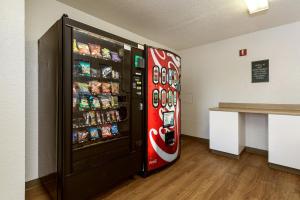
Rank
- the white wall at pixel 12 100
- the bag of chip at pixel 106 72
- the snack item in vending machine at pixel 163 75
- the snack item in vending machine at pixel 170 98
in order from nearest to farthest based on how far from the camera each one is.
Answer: the white wall at pixel 12 100, the bag of chip at pixel 106 72, the snack item in vending machine at pixel 163 75, the snack item in vending machine at pixel 170 98

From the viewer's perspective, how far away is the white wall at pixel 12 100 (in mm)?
973

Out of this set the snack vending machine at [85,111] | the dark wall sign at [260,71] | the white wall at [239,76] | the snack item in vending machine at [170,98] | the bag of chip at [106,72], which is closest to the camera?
the snack vending machine at [85,111]

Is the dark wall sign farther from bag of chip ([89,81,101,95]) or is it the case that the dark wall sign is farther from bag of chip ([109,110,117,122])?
bag of chip ([89,81,101,95])

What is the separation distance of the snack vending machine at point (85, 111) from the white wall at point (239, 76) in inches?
82.3

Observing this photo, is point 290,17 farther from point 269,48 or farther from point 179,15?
point 179,15

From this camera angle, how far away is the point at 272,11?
83.8 inches

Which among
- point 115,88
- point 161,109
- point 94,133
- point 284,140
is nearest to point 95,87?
point 115,88

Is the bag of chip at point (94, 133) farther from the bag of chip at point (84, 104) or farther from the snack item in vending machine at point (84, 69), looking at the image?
the snack item in vending machine at point (84, 69)

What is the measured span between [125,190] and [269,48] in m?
3.20

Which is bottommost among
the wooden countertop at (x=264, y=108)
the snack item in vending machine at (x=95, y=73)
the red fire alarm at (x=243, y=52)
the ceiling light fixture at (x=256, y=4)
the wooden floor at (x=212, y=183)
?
the wooden floor at (x=212, y=183)

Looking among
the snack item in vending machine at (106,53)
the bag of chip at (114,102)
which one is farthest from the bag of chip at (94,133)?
the snack item in vending machine at (106,53)

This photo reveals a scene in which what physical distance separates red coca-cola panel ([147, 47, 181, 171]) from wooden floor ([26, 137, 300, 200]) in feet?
0.78

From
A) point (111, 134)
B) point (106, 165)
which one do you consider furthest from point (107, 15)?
point (106, 165)

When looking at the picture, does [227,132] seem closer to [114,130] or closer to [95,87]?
[114,130]
